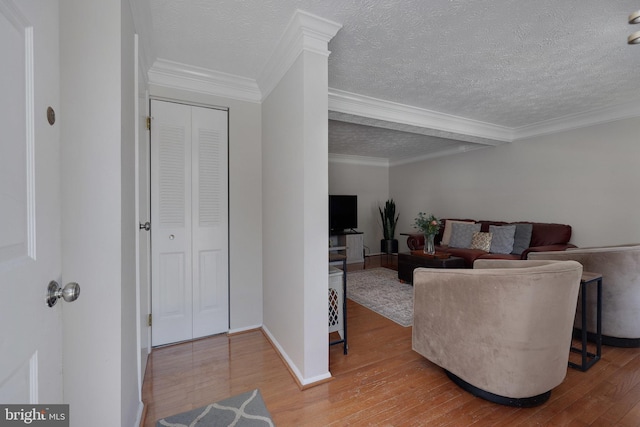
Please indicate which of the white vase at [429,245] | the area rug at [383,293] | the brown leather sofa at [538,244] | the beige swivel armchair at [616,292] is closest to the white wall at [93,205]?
the area rug at [383,293]

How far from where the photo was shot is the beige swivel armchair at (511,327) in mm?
1444

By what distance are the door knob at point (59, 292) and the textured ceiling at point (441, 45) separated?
1.67 metres

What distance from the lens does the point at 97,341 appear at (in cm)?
107

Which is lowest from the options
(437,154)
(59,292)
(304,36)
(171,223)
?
(59,292)

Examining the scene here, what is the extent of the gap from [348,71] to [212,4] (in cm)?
125

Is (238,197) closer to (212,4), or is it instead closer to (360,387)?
(212,4)

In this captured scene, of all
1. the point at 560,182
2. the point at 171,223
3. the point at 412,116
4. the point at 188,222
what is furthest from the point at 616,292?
the point at 171,223

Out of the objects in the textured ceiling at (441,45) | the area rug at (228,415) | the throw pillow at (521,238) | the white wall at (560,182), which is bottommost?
the area rug at (228,415)

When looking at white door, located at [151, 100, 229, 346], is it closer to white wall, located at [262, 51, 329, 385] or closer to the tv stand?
white wall, located at [262, 51, 329, 385]

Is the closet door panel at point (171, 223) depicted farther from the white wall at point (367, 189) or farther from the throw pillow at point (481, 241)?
the throw pillow at point (481, 241)

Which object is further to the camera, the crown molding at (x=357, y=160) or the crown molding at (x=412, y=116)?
the crown molding at (x=357, y=160)

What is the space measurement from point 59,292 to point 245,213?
1.84 m

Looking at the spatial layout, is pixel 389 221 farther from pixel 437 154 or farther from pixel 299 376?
pixel 299 376

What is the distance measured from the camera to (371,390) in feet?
5.74
